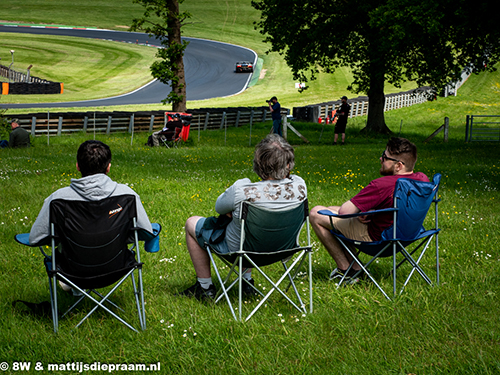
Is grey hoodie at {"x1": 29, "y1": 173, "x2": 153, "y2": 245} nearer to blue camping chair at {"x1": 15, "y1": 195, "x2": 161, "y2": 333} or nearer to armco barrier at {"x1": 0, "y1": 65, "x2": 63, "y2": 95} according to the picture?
blue camping chair at {"x1": 15, "y1": 195, "x2": 161, "y2": 333}

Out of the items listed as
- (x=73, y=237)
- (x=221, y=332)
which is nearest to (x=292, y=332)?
(x=221, y=332)

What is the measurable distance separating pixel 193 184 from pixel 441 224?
4598 millimetres

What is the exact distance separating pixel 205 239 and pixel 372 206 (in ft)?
4.93

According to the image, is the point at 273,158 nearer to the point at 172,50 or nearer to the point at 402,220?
the point at 402,220

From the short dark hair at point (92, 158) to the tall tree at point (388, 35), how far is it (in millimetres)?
16330

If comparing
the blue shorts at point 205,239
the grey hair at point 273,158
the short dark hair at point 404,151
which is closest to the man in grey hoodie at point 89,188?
the blue shorts at point 205,239

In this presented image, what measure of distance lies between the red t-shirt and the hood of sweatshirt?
2.16 m

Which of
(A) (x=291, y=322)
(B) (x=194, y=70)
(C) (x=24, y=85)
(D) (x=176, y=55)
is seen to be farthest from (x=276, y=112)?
(B) (x=194, y=70)

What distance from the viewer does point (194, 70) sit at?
59188mm

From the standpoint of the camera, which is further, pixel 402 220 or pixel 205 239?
pixel 402 220

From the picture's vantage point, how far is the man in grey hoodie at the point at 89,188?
12.3 feet

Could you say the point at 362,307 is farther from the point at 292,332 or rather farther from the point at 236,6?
the point at 236,6

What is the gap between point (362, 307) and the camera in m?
A: 4.12

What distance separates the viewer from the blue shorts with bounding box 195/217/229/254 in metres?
4.18
